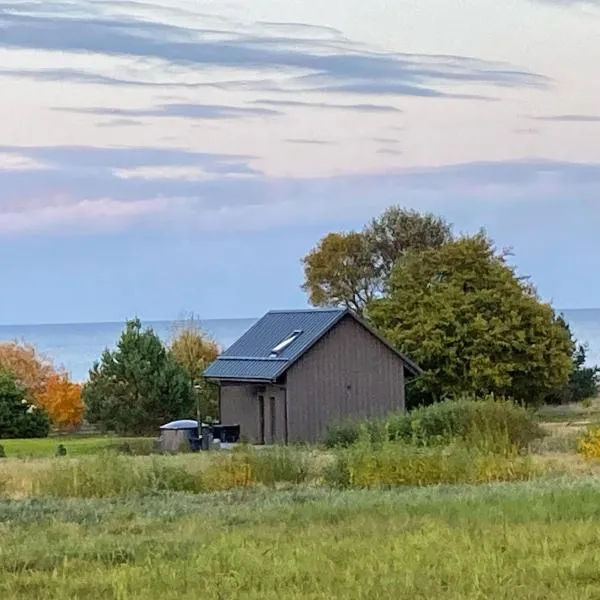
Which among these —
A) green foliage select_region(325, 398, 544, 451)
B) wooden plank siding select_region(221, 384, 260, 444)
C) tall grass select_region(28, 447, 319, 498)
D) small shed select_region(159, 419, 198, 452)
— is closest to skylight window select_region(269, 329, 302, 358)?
wooden plank siding select_region(221, 384, 260, 444)

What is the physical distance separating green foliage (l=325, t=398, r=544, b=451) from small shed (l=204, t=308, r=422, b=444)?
1210 cm

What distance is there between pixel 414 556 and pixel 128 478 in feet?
28.1

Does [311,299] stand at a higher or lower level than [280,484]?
higher

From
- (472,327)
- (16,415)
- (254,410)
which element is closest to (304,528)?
(254,410)

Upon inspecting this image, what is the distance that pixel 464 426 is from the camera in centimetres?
2889

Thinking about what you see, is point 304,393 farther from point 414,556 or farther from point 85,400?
point 414,556

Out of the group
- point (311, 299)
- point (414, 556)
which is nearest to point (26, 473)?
point (414, 556)

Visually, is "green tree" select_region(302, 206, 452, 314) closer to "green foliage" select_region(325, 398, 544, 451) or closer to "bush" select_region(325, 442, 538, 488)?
"green foliage" select_region(325, 398, 544, 451)

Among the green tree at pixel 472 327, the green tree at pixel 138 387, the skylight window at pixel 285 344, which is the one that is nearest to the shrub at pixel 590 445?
the skylight window at pixel 285 344

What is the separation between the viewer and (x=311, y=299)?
7444cm

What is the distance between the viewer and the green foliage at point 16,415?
182ft

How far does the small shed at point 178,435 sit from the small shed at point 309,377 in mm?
2579

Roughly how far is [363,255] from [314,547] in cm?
6328

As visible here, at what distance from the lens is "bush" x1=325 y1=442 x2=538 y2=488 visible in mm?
18516
